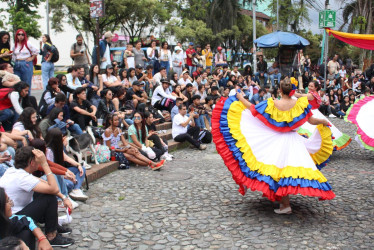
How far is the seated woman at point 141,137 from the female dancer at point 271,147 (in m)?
2.95

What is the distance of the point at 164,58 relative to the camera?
1447cm

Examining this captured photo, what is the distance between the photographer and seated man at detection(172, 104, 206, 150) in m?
10.4

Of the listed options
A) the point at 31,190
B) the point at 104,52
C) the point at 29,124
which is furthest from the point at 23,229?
the point at 104,52

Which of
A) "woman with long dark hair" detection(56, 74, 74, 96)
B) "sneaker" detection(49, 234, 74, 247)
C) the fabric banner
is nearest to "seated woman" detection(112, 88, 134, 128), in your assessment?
"woman with long dark hair" detection(56, 74, 74, 96)

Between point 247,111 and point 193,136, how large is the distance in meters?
4.75

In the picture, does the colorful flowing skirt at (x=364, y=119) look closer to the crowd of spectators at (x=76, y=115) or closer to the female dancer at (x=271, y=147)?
the female dancer at (x=271, y=147)

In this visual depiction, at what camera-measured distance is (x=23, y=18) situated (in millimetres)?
27391

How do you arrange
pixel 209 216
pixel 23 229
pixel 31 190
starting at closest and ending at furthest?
pixel 23 229
pixel 31 190
pixel 209 216

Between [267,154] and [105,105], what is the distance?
5051 millimetres

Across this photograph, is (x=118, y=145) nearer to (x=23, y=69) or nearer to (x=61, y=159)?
(x=61, y=159)

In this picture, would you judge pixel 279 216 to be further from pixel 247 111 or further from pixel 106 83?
pixel 106 83

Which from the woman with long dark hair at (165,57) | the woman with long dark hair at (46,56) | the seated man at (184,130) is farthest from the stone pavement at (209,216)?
the woman with long dark hair at (165,57)

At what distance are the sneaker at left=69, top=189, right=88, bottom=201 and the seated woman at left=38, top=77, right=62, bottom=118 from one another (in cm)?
266

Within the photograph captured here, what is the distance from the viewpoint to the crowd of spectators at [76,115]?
4.66 meters
